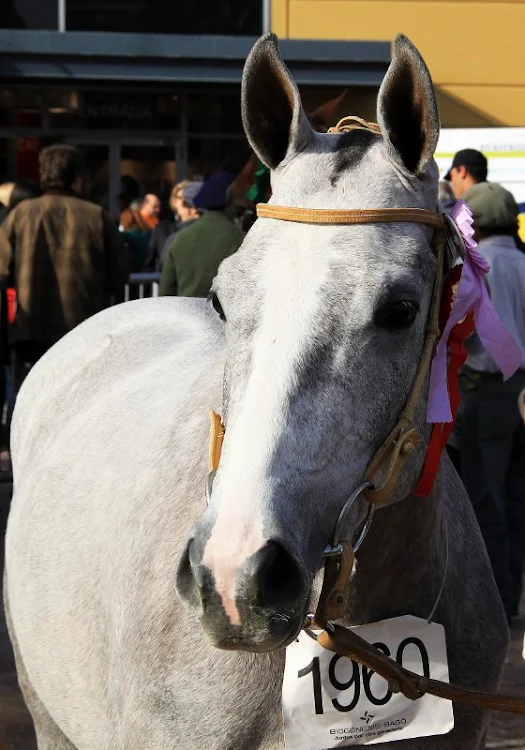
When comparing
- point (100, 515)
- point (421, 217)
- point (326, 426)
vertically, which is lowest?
point (100, 515)

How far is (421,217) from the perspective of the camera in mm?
2594

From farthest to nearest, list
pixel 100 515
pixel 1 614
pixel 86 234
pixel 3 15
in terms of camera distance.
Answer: pixel 3 15 → pixel 86 234 → pixel 1 614 → pixel 100 515

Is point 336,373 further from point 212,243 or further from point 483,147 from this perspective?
point 483,147

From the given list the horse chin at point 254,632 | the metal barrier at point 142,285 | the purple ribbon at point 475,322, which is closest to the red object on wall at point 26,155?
the metal barrier at point 142,285

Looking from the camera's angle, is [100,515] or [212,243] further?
[212,243]

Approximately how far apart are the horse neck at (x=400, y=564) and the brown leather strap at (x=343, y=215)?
605 millimetres

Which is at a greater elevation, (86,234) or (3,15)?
(3,15)

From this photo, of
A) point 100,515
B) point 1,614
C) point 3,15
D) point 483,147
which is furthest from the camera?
point 3,15

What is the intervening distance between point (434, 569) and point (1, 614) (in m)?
4.10

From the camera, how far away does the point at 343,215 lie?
248 cm

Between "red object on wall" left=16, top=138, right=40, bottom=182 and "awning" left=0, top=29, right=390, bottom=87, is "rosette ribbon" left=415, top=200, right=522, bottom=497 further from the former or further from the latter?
"red object on wall" left=16, top=138, right=40, bottom=182

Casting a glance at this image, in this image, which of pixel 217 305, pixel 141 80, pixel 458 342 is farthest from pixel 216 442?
pixel 141 80

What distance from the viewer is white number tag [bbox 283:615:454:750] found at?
8.72ft

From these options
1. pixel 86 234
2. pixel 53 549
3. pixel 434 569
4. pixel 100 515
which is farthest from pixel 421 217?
pixel 86 234
